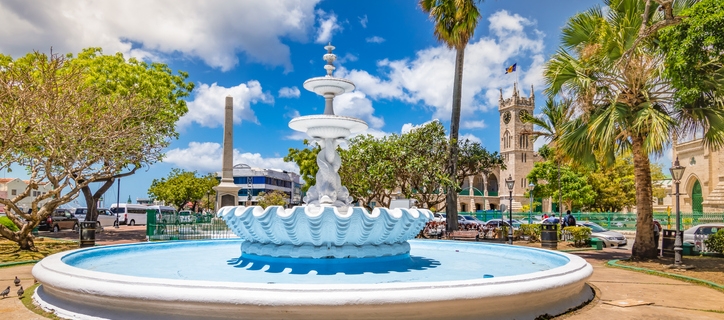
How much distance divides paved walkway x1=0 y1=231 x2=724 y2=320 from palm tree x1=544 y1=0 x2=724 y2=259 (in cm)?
339

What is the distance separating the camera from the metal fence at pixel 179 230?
19.4 meters

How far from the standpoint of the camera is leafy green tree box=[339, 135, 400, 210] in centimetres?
2528

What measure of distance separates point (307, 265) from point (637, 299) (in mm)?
5180

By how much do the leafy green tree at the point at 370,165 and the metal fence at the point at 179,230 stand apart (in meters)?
7.82

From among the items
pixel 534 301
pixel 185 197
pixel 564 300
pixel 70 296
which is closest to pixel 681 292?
pixel 564 300

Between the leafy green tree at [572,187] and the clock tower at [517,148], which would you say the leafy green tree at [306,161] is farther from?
the clock tower at [517,148]

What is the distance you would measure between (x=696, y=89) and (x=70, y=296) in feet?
38.5

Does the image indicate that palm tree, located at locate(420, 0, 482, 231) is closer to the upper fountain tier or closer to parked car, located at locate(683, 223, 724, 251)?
parked car, located at locate(683, 223, 724, 251)

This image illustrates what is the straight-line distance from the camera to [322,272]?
7.94 m

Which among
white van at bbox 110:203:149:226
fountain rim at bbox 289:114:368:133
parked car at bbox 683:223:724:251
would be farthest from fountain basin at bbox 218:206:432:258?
white van at bbox 110:203:149:226

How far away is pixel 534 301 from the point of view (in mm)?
Result: 5879

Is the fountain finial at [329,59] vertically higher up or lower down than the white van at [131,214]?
higher up

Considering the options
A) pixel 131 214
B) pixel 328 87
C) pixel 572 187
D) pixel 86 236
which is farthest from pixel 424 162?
pixel 131 214

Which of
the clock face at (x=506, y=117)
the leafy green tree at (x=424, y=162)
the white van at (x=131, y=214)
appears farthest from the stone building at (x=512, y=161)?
the leafy green tree at (x=424, y=162)
